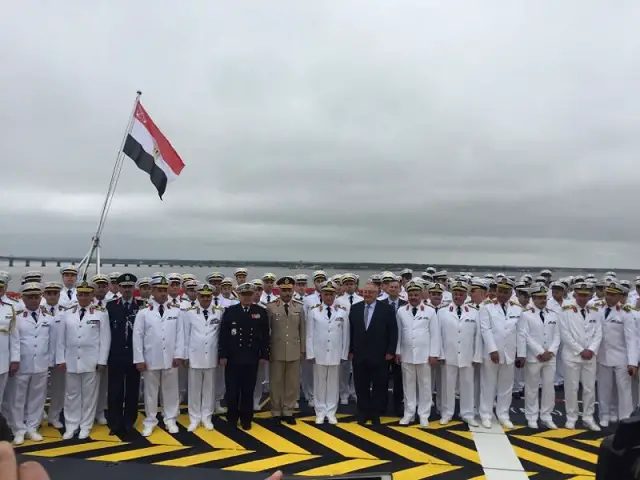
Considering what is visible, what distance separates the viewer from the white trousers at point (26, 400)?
238 inches

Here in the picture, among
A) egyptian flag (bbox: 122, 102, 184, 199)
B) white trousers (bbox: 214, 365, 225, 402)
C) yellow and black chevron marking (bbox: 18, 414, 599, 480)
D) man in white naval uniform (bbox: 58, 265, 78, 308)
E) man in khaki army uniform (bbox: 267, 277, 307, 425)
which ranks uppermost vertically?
egyptian flag (bbox: 122, 102, 184, 199)

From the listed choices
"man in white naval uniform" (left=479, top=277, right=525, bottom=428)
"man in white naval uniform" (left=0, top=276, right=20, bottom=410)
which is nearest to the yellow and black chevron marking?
"man in white naval uniform" (left=479, top=277, right=525, bottom=428)

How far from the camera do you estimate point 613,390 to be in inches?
276

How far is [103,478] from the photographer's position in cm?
487

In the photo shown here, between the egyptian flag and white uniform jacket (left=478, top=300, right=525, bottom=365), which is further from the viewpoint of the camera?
the egyptian flag

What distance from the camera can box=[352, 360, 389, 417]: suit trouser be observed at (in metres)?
6.77

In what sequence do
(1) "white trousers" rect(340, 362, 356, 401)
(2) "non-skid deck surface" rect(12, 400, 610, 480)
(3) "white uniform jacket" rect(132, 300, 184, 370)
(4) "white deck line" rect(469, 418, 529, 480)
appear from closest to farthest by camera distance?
(4) "white deck line" rect(469, 418, 529, 480)
(2) "non-skid deck surface" rect(12, 400, 610, 480)
(3) "white uniform jacket" rect(132, 300, 184, 370)
(1) "white trousers" rect(340, 362, 356, 401)

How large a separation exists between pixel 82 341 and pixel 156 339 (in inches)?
35.1

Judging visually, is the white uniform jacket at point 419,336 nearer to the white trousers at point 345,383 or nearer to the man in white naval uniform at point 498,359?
the man in white naval uniform at point 498,359

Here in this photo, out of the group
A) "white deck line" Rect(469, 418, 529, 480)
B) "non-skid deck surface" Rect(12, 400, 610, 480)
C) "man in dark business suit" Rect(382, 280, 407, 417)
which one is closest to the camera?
"white deck line" Rect(469, 418, 529, 480)

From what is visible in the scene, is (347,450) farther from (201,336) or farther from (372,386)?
(201,336)

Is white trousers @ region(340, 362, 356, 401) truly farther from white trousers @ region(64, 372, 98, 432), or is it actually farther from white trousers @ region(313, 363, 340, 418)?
white trousers @ region(64, 372, 98, 432)

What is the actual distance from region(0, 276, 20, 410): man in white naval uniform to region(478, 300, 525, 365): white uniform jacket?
6023 millimetres

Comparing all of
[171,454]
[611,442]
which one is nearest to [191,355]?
[171,454]
